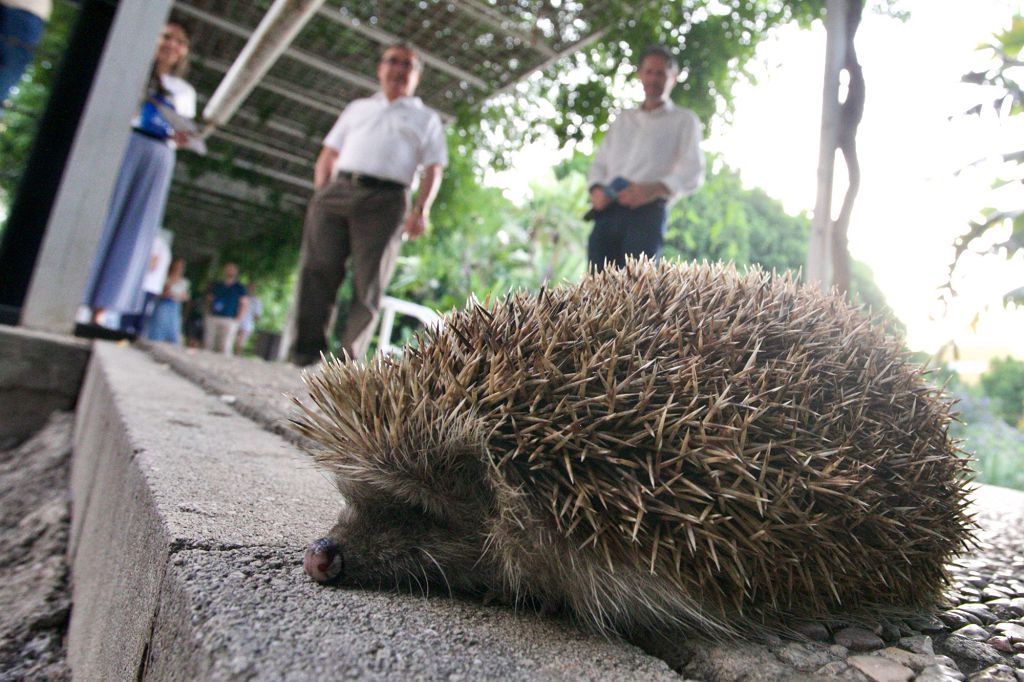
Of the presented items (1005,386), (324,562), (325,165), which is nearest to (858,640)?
(324,562)

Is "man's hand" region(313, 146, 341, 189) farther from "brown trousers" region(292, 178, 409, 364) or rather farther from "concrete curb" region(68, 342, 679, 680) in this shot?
"concrete curb" region(68, 342, 679, 680)

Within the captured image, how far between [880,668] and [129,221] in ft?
19.3

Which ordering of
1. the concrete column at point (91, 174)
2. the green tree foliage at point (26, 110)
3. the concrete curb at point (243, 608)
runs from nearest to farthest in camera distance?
the concrete curb at point (243, 608)
the concrete column at point (91, 174)
the green tree foliage at point (26, 110)

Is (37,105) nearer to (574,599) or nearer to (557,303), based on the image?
(557,303)

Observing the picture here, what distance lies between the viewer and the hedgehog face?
1.46m

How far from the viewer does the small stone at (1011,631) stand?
1.74 meters

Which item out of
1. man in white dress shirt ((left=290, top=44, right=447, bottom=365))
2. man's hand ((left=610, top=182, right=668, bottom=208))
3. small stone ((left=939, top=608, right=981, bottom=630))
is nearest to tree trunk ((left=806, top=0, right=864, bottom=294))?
man's hand ((left=610, top=182, right=668, bottom=208))

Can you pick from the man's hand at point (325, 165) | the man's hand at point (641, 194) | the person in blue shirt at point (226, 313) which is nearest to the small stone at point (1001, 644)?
the man's hand at point (641, 194)

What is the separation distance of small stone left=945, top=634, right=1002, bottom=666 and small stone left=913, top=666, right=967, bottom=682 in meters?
0.13

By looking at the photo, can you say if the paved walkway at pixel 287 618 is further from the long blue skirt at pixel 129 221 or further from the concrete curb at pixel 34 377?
the long blue skirt at pixel 129 221

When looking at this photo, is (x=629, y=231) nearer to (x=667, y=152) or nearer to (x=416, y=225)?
(x=667, y=152)

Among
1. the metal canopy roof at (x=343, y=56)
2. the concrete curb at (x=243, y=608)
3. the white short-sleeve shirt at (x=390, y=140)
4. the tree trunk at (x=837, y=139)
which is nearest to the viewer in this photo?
the concrete curb at (x=243, y=608)

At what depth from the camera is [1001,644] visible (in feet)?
5.58

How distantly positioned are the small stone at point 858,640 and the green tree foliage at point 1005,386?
8308 millimetres
